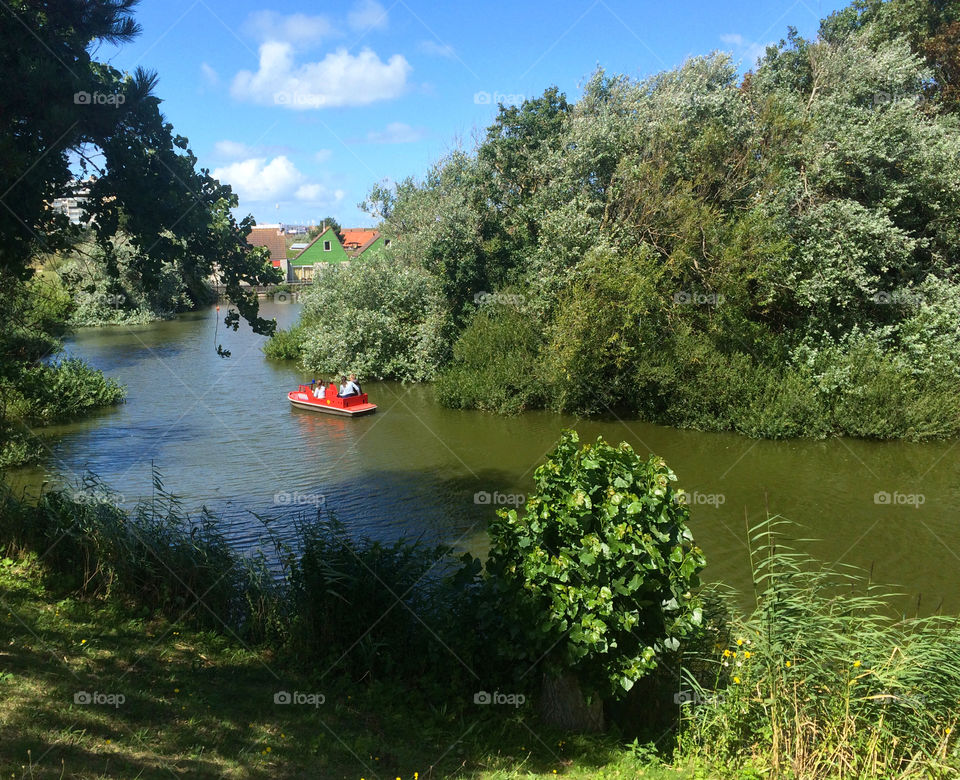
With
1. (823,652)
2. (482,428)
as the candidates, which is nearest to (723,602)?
(823,652)

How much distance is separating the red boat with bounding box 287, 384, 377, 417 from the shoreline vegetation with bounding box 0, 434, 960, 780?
49.7 ft

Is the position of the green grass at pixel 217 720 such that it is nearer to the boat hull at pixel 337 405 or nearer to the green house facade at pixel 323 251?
the boat hull at pixel 337 405

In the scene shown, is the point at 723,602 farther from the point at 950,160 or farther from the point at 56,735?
the point at 950,160

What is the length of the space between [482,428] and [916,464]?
11.2 m

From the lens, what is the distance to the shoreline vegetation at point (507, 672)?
4863 mm

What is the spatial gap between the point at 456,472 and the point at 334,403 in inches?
270

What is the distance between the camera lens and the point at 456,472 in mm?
17172

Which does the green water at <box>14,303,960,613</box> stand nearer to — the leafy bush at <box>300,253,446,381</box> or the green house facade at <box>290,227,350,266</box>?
the leafy bush at <box>300,253,446,381</box>

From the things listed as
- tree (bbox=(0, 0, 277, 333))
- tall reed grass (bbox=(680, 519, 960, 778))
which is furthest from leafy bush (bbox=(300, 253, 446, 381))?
tall reed grass (bbox=(680, 519, 960, 778))

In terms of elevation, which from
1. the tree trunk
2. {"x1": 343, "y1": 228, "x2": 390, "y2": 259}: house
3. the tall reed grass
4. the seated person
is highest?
{"x1": 343, "y1": 228, "x2": 390, "y2": 259}: house

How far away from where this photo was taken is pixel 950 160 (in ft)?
63.3

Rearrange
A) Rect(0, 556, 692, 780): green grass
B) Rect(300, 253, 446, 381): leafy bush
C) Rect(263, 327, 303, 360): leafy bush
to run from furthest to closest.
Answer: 1. Rect(263, 327, 303, 360): leafy bush
2. Rect(300, 253, 446, 381): leafy bush
3. Rect(0, 556, 692, 780): green grass

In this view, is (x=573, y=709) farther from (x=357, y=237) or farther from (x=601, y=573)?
(x=357, y=237)

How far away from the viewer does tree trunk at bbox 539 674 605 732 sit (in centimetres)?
580
